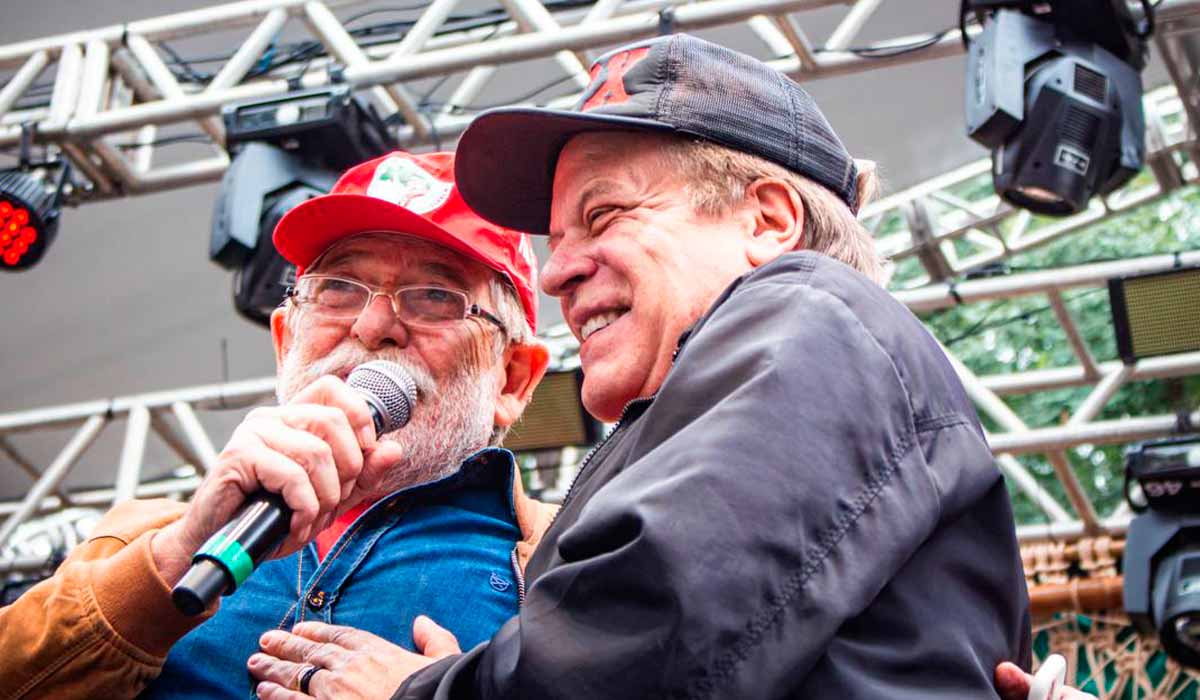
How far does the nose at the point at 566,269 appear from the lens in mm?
1927

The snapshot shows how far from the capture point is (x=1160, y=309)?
19.5 feet

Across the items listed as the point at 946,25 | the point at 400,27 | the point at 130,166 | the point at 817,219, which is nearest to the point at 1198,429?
the point at 946,25

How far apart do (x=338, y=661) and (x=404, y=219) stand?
101 cm

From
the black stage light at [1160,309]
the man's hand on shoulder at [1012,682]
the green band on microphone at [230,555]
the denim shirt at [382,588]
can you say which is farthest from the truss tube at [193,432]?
Answer: the man's hand on shoulder at [1012,682]

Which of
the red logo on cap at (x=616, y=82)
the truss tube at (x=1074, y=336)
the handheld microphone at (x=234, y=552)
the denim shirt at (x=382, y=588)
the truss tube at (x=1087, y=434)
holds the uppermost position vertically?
the red logo on cap at (x=616, y=82)

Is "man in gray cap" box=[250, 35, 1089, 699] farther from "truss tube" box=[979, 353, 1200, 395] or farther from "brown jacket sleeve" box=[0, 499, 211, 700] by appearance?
"truss tube" box=[979, 353, 1200, 395]

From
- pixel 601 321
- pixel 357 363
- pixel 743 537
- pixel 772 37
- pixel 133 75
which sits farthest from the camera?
pixel 133 75

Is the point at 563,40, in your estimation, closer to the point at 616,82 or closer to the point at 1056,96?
the point at 1056,96

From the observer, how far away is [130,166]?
18.8 feet

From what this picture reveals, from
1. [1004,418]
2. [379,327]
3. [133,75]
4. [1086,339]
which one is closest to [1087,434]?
[1004,418]

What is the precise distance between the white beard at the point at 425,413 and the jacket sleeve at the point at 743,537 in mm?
1077

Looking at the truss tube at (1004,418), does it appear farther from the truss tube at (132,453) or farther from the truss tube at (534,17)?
the truss tube at (132,453)

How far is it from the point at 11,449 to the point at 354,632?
6231 millimetres

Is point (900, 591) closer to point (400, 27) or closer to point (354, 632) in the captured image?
point (354, 632)
